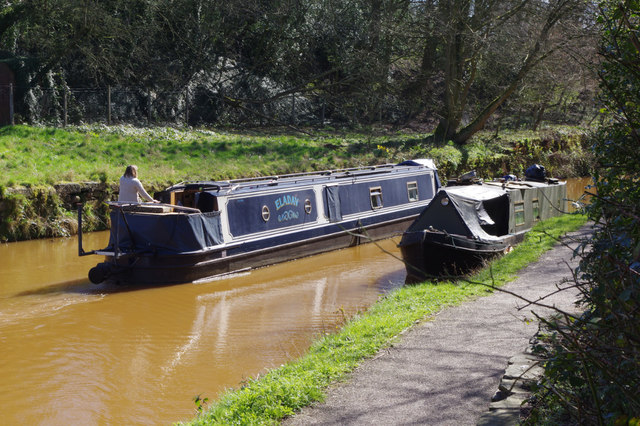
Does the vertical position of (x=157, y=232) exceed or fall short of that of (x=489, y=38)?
it falls short

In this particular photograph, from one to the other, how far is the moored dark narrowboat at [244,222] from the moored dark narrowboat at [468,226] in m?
1.40

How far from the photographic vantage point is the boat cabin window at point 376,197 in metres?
15.9

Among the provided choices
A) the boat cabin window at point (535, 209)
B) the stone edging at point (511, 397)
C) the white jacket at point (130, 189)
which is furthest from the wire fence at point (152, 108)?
the stone edging at point (511, 397)

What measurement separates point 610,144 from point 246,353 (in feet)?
17.0

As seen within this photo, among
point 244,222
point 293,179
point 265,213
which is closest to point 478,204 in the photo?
point 265,213

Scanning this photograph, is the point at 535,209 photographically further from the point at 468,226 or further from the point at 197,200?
the point at 197,200

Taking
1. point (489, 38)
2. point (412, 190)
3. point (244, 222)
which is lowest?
point (244, 222)

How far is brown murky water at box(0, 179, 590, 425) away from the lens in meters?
6.88

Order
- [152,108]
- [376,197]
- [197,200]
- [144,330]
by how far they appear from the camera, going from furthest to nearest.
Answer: [152,108], [376,197], [197,200], [144,330]

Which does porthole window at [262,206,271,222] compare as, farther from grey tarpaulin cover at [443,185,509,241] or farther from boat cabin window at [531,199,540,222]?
boat cabin window at [531,199,540,222]

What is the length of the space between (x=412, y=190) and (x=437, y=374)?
1203 cm

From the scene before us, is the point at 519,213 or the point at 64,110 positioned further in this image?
the point at 64,110

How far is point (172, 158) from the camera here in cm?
1828

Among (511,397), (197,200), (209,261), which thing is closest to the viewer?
(511,397)
